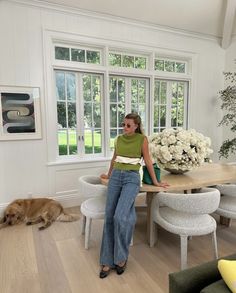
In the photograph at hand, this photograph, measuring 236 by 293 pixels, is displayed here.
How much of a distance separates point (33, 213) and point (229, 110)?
436 cm

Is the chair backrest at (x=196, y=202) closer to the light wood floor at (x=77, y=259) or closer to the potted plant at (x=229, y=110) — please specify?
the light wood floor at (x=77, y=259)

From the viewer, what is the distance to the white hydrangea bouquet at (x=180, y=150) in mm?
2574

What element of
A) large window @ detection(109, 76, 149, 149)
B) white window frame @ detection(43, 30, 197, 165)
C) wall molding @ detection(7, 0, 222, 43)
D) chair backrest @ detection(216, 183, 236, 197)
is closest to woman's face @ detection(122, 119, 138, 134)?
chair backrest @ detection(216, 183, 236, 197)

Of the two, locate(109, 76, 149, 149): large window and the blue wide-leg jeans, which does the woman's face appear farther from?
locate(109, 76, 149, 149): large window

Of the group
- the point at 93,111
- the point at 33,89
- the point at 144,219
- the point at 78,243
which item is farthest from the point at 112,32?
the point at 78,243

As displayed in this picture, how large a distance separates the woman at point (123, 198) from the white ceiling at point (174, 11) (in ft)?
8.59

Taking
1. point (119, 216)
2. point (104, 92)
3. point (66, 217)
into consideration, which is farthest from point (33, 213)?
point (104, 92)

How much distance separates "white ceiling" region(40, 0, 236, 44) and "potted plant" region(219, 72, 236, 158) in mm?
1039

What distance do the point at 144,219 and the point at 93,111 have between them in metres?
2.10

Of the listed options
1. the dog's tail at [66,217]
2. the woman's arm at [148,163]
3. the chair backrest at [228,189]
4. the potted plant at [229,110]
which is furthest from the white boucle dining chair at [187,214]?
the potted plant at [229,110]

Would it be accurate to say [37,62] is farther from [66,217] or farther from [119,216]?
[119,216]

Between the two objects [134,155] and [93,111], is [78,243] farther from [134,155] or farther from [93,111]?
[93,111]

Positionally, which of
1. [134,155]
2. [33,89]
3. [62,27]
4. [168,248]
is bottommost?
[168,248]

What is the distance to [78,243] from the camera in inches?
107
